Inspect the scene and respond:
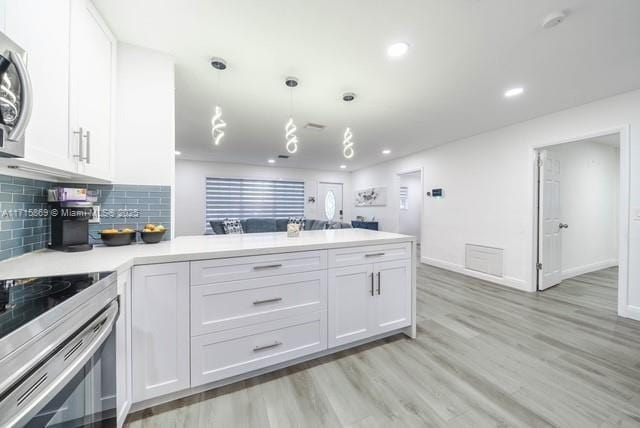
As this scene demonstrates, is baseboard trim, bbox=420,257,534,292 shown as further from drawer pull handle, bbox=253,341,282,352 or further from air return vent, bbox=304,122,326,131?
drawer pull handle, bbox=253,341,282,352

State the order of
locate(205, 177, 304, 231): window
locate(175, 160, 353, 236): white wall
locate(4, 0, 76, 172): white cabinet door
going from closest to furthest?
locate(4, 0, 76, 172): white cabinet door
locate(175, 160, 353, 236): white wall
locate(205, 177, 304, 231): window

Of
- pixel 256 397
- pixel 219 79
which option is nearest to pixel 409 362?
pixel 256 397

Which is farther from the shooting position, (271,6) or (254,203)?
(254,203)

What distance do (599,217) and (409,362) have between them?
529 cm

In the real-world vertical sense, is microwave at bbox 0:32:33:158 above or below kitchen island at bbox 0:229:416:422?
above

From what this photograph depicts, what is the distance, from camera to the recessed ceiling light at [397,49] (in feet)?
6.11

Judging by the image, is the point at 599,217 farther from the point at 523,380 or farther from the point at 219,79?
the point at 219,79

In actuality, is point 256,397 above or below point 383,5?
below

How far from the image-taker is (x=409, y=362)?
6.02 ft

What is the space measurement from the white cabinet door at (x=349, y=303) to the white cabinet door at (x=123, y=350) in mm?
1209

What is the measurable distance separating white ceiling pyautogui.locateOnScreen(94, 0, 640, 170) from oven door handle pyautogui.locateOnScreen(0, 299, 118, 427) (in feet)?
6.21

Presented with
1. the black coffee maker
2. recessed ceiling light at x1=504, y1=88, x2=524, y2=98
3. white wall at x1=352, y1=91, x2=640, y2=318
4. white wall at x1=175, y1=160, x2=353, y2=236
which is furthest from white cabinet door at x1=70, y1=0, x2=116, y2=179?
white wall at x1=175, y1=160, x2=353, y2=236

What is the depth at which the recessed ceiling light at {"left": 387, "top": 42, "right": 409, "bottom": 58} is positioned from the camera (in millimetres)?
1863

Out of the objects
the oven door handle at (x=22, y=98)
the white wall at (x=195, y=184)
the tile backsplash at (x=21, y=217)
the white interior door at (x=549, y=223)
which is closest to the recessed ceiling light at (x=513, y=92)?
the white interior door at (x=549, y=223)
